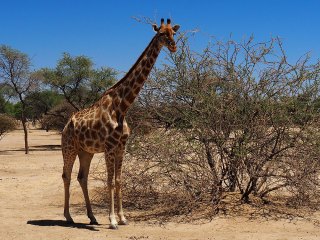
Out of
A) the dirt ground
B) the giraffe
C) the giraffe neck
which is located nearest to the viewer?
the dirt ground

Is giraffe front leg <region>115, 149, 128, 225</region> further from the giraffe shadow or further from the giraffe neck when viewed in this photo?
the giraffe neck

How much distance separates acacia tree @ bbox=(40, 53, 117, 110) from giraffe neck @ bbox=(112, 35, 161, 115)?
68.7ft

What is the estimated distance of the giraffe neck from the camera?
25.9ft

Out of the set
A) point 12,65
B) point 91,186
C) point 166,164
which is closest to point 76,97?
point 12,65

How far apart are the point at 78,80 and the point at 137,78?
2164 cm

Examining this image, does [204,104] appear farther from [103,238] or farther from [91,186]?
[91,186]

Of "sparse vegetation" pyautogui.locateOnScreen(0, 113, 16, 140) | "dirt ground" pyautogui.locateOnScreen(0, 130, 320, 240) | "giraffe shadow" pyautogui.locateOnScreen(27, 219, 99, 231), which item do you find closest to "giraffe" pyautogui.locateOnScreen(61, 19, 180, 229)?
"giraffe shadow" pyautogui.locateOnScreen(27, 219, 99, 231)

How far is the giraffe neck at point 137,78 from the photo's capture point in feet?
25.9

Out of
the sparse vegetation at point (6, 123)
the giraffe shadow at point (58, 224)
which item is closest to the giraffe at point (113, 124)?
the giraffe shadow at point (58, 224)

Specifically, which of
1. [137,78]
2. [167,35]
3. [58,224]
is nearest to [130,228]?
[58,224]

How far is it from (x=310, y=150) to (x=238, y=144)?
1193 mm

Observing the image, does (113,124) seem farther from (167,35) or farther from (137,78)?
(167,35)

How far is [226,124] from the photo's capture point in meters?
8.35

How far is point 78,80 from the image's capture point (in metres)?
29.1
